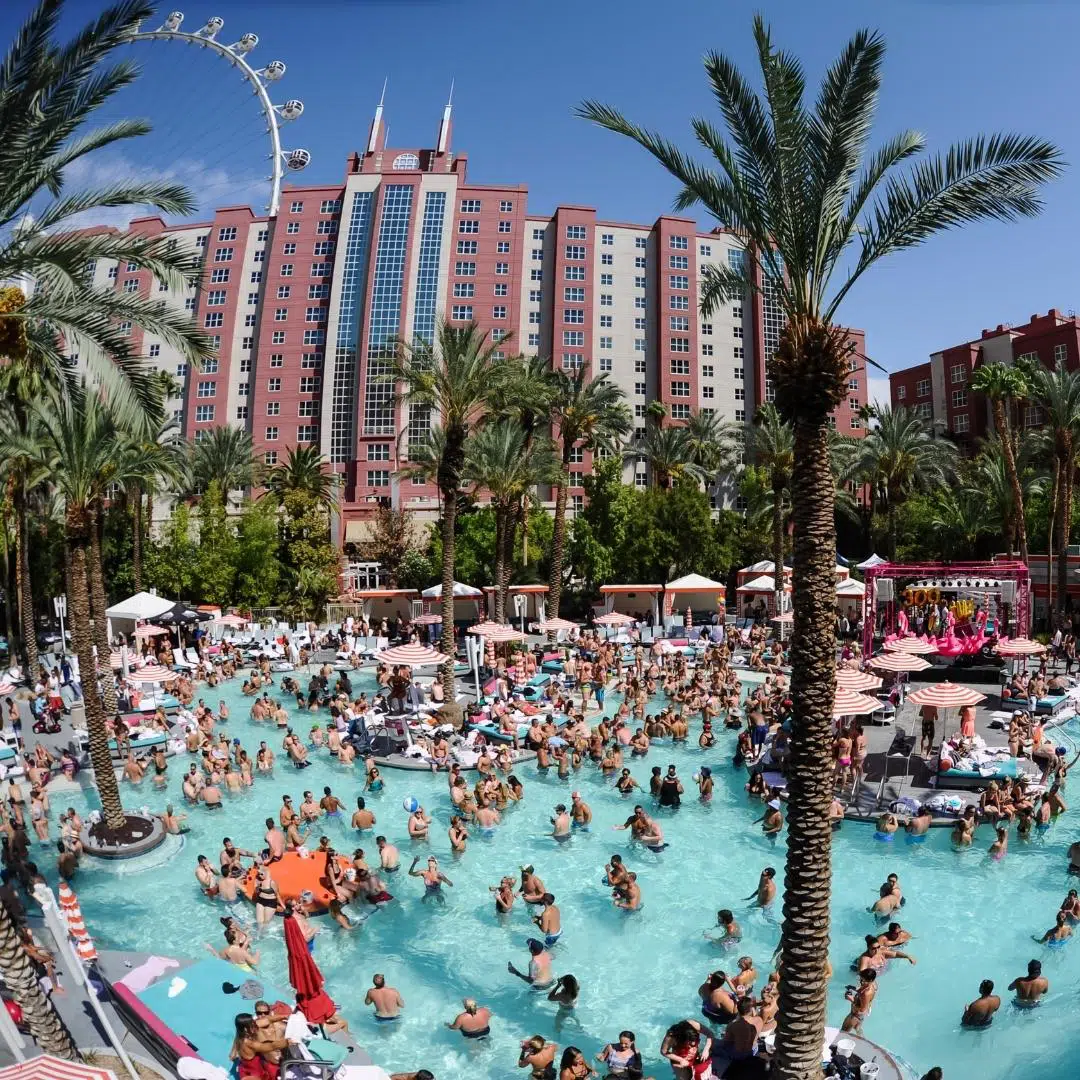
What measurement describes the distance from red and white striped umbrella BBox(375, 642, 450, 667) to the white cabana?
788 inches

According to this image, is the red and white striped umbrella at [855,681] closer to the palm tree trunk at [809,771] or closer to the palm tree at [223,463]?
the palm tree trunk at [809,771]

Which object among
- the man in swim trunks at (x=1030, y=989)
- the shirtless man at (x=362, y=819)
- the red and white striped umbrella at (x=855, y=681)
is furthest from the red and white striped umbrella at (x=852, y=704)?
the shirtless man at (x=362, y=819)

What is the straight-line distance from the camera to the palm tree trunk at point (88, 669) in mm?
17156

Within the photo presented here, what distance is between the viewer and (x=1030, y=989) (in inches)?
478

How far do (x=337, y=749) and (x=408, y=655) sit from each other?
13.8ft

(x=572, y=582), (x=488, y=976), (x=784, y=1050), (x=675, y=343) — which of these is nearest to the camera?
(x=784, y=1050)

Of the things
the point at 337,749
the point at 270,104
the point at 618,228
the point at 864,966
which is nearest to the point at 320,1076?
the point at 864,966

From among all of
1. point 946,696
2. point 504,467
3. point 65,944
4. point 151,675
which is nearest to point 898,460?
point 504,467

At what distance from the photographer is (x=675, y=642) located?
40.9m

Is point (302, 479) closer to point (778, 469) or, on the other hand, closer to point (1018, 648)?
point (778, 469)

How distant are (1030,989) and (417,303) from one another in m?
66.9

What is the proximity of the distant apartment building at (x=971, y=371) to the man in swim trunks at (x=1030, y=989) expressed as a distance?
59.4 m

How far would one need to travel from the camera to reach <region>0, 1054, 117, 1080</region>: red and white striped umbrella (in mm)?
7434

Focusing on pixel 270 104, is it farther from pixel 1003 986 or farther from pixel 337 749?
pixel 1003 986
